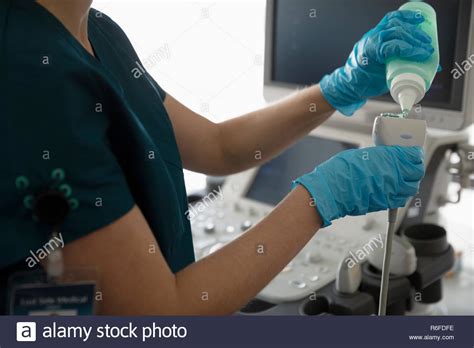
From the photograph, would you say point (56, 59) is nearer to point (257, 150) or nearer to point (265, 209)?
point (257, 150)

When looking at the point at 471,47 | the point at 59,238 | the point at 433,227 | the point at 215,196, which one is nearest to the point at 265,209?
the point at 215,196

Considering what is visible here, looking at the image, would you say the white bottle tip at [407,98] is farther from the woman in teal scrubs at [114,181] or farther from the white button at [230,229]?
the white button at [230,229]

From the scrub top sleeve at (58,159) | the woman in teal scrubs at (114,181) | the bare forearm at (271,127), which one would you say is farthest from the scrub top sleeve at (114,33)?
the scrub top sleeve at (58,159)

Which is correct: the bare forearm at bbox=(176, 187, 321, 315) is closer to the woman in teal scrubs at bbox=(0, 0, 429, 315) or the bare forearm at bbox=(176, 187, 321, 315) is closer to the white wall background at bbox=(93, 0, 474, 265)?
the woman in teal scrubs at bbox=(0, 0, 429, 315)

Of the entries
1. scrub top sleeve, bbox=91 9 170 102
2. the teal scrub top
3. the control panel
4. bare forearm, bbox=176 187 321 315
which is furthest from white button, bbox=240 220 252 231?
the teal scrub top

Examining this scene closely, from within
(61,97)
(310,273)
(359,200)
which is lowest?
(310,273)

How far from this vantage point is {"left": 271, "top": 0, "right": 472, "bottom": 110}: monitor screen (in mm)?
1059

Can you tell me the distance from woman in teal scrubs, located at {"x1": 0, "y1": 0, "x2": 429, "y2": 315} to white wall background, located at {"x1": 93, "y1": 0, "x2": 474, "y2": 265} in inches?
21.7

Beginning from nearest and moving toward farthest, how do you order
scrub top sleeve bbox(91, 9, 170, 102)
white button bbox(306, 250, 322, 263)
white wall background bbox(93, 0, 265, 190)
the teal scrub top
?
1. the teal scrub top
2. scrub top sleeve bbox(91, 9, 170, 102)
3. white button bbox(306, 250, 322, 263)
4. white wall background bbox(93, 0, 265, 190)

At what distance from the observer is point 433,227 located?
115cm

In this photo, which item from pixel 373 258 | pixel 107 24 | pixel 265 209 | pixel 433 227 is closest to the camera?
pixel 107 24

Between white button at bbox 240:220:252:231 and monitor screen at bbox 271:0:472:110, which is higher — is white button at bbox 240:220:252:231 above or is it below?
below

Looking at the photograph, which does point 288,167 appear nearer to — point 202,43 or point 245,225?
point 245,225

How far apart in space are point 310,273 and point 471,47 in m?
0.56
